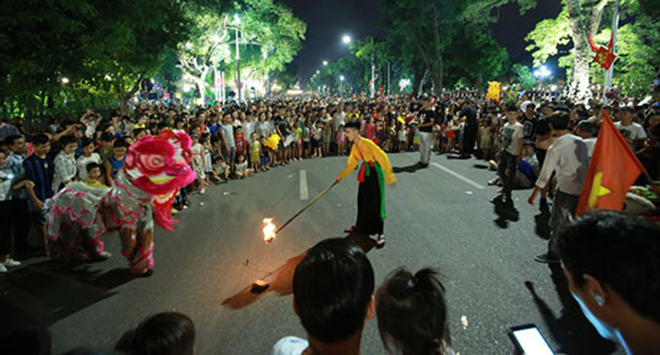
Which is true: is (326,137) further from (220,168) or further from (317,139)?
(220,168)

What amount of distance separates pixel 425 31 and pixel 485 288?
31.3 metres

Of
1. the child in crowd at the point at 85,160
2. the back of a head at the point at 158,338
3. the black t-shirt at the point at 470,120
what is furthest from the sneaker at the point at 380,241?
the black t-shirt at the point at 470,120

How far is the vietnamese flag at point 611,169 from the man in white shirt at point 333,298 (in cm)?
383

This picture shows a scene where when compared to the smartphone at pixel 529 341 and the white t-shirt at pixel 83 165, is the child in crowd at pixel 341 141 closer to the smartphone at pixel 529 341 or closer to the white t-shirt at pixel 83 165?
the white t-shirt at pixel 83 165

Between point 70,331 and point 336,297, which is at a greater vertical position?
point 336,297

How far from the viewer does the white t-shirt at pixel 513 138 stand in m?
7.51

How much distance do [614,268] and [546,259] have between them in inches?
162

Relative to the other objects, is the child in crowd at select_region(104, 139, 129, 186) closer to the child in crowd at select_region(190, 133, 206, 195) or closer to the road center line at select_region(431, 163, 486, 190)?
the child in crowd at select_region(190, 133, 206, 195)

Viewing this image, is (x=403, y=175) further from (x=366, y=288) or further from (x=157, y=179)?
(x=366, y=288)

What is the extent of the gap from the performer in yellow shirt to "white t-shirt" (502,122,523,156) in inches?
123

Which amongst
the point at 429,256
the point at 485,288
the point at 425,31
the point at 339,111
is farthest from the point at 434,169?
the point at 425,31

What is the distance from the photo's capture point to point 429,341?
1.77 metres

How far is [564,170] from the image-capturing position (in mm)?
4797

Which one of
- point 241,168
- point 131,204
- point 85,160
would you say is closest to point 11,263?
point 85,160
